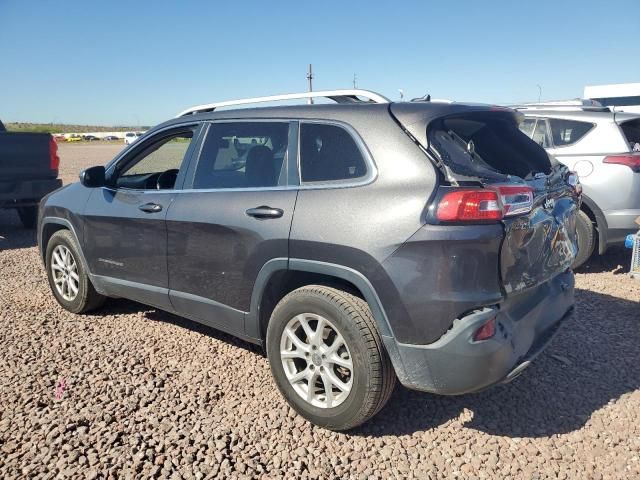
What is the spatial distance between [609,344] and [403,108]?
2589mm

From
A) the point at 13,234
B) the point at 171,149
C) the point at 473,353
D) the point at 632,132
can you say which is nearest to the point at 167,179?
the point at 171,149

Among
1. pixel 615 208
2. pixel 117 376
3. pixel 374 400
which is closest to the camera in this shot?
pixel 374 400

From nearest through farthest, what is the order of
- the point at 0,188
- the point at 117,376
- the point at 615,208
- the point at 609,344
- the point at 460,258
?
1. the point at 460,258
2. the point at 117,376
3. the point at 609,344
4. the point at 615,208
5. the point at 0,188

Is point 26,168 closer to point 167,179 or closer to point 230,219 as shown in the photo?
point 167,179

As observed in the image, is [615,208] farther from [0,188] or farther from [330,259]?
[0,188]

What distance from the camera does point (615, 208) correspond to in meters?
5.50

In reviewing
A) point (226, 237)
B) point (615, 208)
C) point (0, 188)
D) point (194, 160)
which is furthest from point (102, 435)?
point (0, 188)

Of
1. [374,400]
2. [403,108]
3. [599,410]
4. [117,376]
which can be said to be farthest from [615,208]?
[117,376]

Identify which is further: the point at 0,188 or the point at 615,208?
the point at 0,188

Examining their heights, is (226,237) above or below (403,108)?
below

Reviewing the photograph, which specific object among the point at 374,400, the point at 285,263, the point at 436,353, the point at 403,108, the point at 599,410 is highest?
the point at 403,108

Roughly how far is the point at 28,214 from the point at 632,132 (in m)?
8.91

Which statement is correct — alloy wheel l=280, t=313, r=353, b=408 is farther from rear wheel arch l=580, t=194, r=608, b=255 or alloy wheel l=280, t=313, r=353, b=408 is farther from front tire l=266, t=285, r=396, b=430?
rear wheel arch l=580, t=194, r=608, b=255

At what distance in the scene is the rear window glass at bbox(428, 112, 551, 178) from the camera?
263cm
